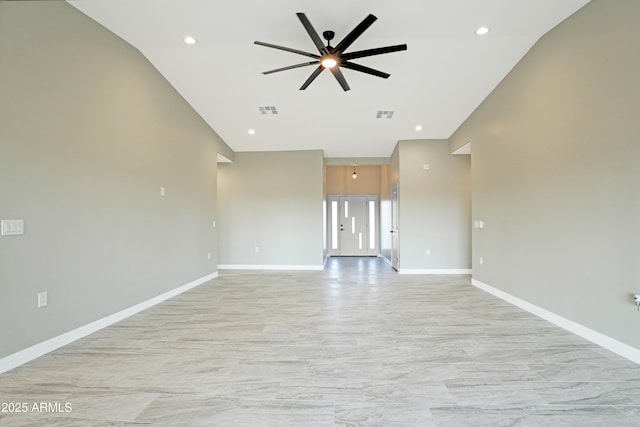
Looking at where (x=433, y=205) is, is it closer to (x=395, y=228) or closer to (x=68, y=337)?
(x=395, y=228)

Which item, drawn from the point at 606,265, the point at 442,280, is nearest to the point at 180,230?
the point at 442,280

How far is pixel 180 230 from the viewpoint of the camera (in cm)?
491

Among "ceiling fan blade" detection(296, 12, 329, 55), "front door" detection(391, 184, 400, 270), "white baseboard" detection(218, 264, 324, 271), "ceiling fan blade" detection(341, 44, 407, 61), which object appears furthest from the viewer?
"white baseboard" detection(218, 264, 324, 271)

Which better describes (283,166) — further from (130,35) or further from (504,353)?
(504,353)

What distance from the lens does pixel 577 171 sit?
3.06 meters

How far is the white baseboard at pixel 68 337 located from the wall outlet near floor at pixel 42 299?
1.08 ft

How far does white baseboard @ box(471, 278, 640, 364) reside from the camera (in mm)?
2510

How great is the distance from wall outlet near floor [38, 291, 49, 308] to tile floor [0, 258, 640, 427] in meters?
0.45

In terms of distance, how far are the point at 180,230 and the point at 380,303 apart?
339 cm

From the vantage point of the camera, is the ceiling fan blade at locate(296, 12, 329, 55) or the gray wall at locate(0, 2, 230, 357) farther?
the ceiling fan blade at locate(296, 12, 329, 55)

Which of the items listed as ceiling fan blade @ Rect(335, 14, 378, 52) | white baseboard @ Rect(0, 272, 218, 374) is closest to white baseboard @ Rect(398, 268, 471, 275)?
white baseboard @ Rect(0, 272, 218, 374)

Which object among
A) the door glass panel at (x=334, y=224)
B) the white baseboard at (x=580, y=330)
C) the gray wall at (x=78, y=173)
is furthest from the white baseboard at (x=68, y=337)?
the door glass panel at (x=334, y=224)

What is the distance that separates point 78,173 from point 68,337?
1611 mm

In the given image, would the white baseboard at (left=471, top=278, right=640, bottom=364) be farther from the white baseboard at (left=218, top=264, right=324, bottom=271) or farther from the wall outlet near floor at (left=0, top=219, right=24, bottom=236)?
the wall outlet near floor at (left=0, top=219, right=24, bottom=236)
